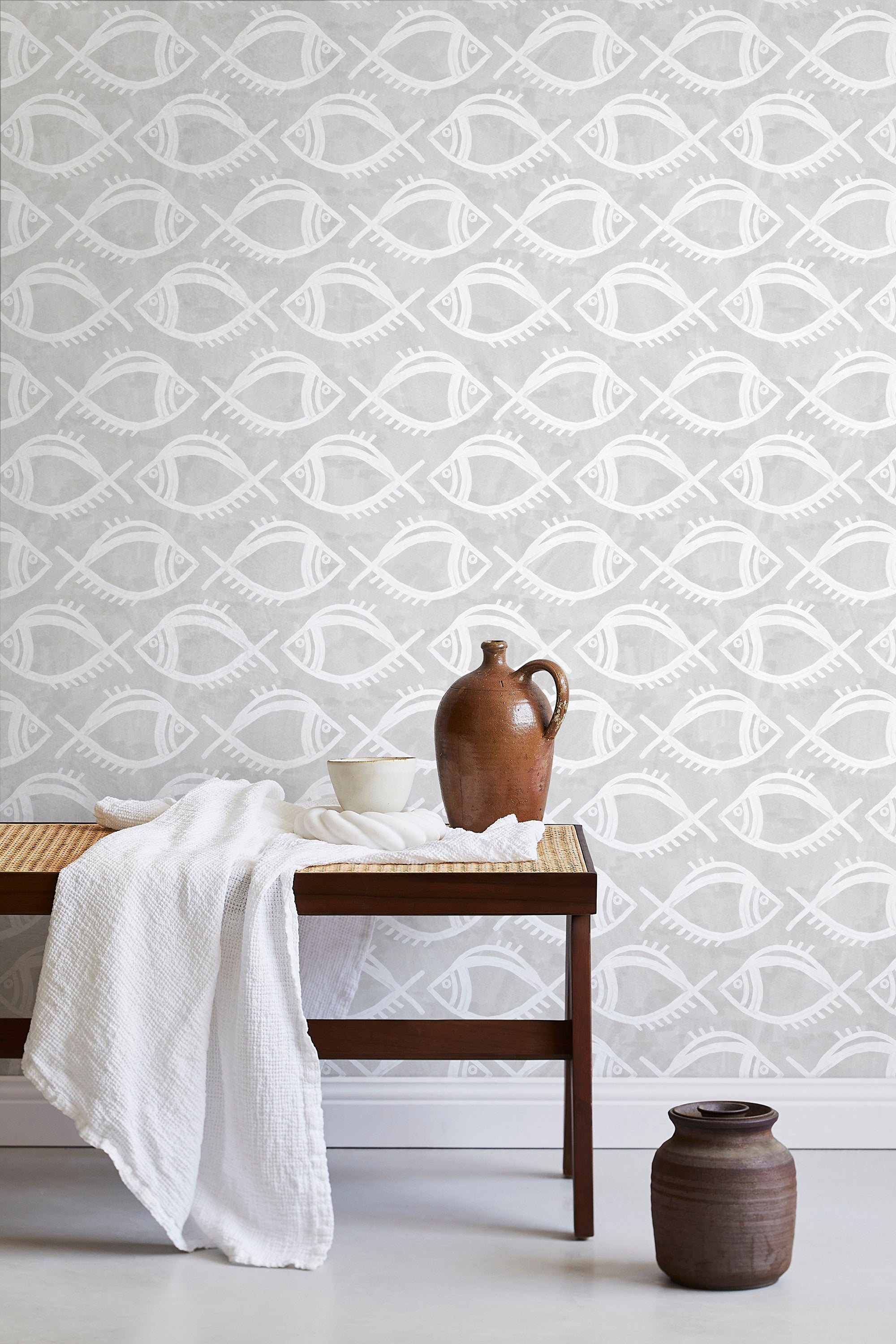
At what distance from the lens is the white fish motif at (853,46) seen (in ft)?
8.14

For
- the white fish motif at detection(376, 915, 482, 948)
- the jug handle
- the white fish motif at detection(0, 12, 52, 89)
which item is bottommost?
the white fish motif at detection(376, 915, 482, 948)

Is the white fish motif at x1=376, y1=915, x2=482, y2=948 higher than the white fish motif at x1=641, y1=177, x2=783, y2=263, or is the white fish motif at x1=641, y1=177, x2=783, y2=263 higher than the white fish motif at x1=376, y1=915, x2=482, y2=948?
the white fish motif at x1=641, y1=177, x2=783, y2=263

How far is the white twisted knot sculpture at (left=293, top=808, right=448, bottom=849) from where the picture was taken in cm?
205

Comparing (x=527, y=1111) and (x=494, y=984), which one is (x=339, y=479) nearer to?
(x=494, y=984)

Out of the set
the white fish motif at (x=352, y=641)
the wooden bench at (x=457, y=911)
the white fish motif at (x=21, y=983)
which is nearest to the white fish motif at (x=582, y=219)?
the white fish motif at (x=352, y=641)

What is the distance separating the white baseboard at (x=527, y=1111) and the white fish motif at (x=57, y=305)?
1.51 meters

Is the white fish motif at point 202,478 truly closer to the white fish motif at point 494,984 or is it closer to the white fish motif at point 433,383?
the white fish motif at point 433,383

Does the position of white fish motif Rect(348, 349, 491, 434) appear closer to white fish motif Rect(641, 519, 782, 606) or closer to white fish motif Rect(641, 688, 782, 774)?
white fish motif Rect(641, 519, 782, 606)

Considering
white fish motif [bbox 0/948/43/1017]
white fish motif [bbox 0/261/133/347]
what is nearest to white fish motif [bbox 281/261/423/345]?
white fish motif [bbox 0/261/133/347]

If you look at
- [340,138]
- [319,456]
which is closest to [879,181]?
[340,138]

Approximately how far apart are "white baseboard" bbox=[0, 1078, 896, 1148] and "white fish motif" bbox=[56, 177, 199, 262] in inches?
66.7

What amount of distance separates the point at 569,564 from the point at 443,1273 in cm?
132

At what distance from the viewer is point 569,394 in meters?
2.50

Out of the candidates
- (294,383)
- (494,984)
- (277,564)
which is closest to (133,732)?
(277,564)
